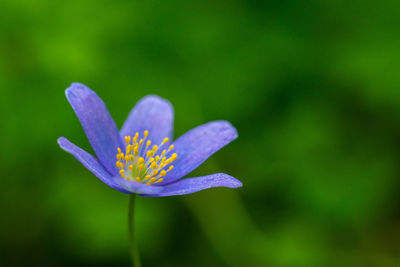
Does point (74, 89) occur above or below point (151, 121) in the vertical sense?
above

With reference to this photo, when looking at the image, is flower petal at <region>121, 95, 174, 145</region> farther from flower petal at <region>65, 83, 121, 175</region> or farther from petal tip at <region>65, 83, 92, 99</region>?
petal tip at <region>65, 83, 92, 99</region>

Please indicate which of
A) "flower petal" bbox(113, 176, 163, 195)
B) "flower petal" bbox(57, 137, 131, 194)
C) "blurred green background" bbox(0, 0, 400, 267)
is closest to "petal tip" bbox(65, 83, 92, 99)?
"flower petal" bbox(57, 137, 131, 194)

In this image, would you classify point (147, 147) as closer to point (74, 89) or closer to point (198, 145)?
point (198, 145)

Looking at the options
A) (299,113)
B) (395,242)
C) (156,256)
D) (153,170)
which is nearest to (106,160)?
(153,170)

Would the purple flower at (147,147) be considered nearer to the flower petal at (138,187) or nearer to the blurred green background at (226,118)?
the flower petal at (138,187)

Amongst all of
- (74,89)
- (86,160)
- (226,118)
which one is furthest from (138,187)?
(226,118)

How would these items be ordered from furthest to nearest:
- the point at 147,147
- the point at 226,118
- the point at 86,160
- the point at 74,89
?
the point at 226,118 < the point at 147,147 < the point at 74,89 < the point at 86,160
